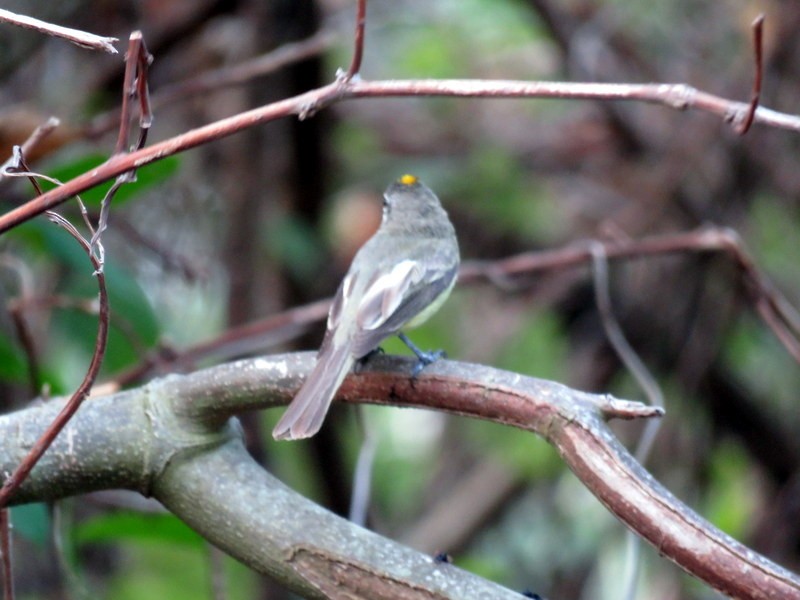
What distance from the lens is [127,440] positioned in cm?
182

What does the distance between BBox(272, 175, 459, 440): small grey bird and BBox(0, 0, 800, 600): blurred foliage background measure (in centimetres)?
143

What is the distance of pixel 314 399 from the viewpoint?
5.94ft

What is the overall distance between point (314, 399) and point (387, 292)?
61 cm

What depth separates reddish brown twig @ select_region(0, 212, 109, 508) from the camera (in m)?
1.53

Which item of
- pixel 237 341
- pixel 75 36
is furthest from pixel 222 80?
pixel 75 36

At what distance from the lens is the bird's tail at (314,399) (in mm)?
→ 1810

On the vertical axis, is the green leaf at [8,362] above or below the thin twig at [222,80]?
below

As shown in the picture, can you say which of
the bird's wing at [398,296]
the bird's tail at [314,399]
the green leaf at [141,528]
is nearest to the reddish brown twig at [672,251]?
the bird's wing at [398,296]

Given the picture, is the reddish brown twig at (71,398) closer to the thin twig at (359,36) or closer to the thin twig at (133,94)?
the thin twig at (133,94)

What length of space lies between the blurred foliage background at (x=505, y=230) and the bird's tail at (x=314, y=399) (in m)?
2.28

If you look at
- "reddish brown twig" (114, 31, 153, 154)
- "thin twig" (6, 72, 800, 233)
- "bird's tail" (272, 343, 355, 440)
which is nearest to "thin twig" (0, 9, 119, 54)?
"reddish brown twig" (114, 31, 153, 154)

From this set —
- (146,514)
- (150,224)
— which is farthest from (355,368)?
(150,224)

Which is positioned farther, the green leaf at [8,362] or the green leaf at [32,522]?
the green leaf at [8,362]

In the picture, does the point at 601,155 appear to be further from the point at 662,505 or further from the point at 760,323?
the point at 662,505
